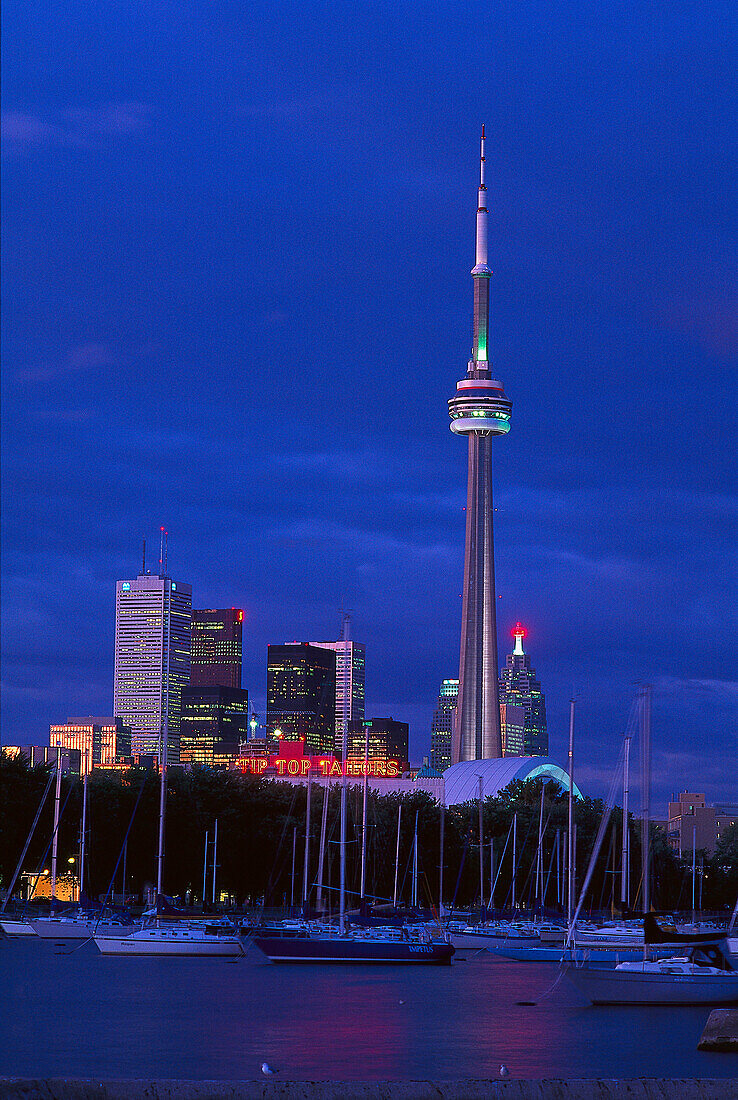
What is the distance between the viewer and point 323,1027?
4466 centimetres

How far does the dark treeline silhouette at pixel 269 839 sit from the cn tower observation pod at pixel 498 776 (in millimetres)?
35739

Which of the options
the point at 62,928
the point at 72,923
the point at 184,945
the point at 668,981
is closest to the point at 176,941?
the point at 184,945

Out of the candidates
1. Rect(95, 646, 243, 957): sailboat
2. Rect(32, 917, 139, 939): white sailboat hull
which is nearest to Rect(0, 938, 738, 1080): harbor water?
Rect(95, 646, 243, 957): sailboat

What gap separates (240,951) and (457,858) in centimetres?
5480

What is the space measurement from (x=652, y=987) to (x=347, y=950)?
85.1 ft

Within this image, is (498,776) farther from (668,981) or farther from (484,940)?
(668,981)

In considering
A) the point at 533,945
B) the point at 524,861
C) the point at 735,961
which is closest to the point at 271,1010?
the point at 735,961

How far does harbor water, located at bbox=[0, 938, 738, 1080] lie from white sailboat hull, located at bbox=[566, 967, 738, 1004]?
575 mm

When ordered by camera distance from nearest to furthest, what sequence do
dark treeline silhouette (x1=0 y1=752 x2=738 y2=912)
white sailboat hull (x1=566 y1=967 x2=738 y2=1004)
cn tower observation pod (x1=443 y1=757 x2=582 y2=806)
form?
white sailboat hull (x1=566 y1=967 x2=738 y2=1004) < dark treeline silhouette (x1=0 y1=752 x2=738 y2=912) < cn tower observation pod (x1=443 y1=757 x2=582 y2=806)

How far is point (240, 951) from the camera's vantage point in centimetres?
7812

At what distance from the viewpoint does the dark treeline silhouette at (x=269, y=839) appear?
117m

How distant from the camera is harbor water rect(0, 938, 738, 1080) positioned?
35.2 metres

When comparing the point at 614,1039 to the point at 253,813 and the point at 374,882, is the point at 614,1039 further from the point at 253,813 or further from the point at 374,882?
the point at 253,813

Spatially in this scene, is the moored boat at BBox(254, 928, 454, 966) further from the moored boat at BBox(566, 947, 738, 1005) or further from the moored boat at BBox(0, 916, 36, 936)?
the moored boat at BBox(0, 916, 36, 936)
